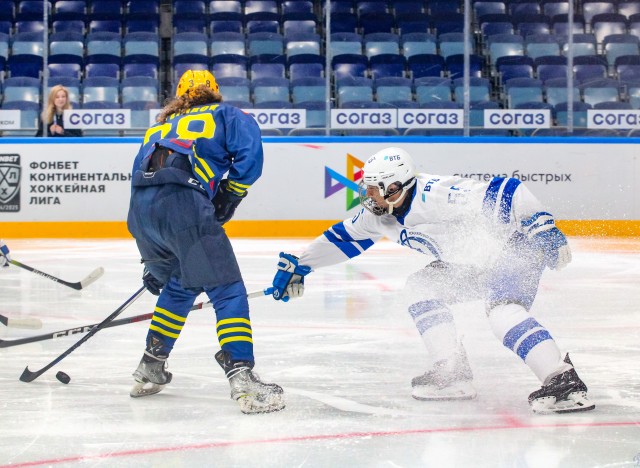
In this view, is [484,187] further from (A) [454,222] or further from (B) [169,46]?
(B) [169,46]

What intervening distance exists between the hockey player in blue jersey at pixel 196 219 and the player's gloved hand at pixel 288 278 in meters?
0.24

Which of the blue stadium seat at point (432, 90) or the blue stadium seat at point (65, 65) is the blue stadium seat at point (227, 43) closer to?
the blue stadium seat at point (65, 65)

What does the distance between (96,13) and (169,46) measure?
0.93 m

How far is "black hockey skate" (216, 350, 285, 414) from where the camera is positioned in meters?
2.99

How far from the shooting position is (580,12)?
12.2 metres

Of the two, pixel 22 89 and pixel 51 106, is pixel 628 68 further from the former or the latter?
pixel 22 89

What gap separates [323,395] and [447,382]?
40 cm

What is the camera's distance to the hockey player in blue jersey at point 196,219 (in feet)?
9.86

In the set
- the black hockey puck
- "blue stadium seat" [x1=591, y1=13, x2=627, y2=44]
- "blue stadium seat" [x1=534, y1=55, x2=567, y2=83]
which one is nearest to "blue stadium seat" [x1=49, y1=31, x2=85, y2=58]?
"blue stadium seat" [x1=534, y1=55, x2=567, y2=83]

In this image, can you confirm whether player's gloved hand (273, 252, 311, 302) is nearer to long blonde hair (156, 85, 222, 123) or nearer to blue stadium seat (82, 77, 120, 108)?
long blonde hair (156, 85, 222, 123)

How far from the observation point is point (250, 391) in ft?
9.86

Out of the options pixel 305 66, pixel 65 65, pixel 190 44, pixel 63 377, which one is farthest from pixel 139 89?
pixel 63 377

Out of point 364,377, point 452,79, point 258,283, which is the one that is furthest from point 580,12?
point 364,377

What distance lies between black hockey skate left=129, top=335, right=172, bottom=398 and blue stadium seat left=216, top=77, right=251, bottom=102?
7035 millimetres
